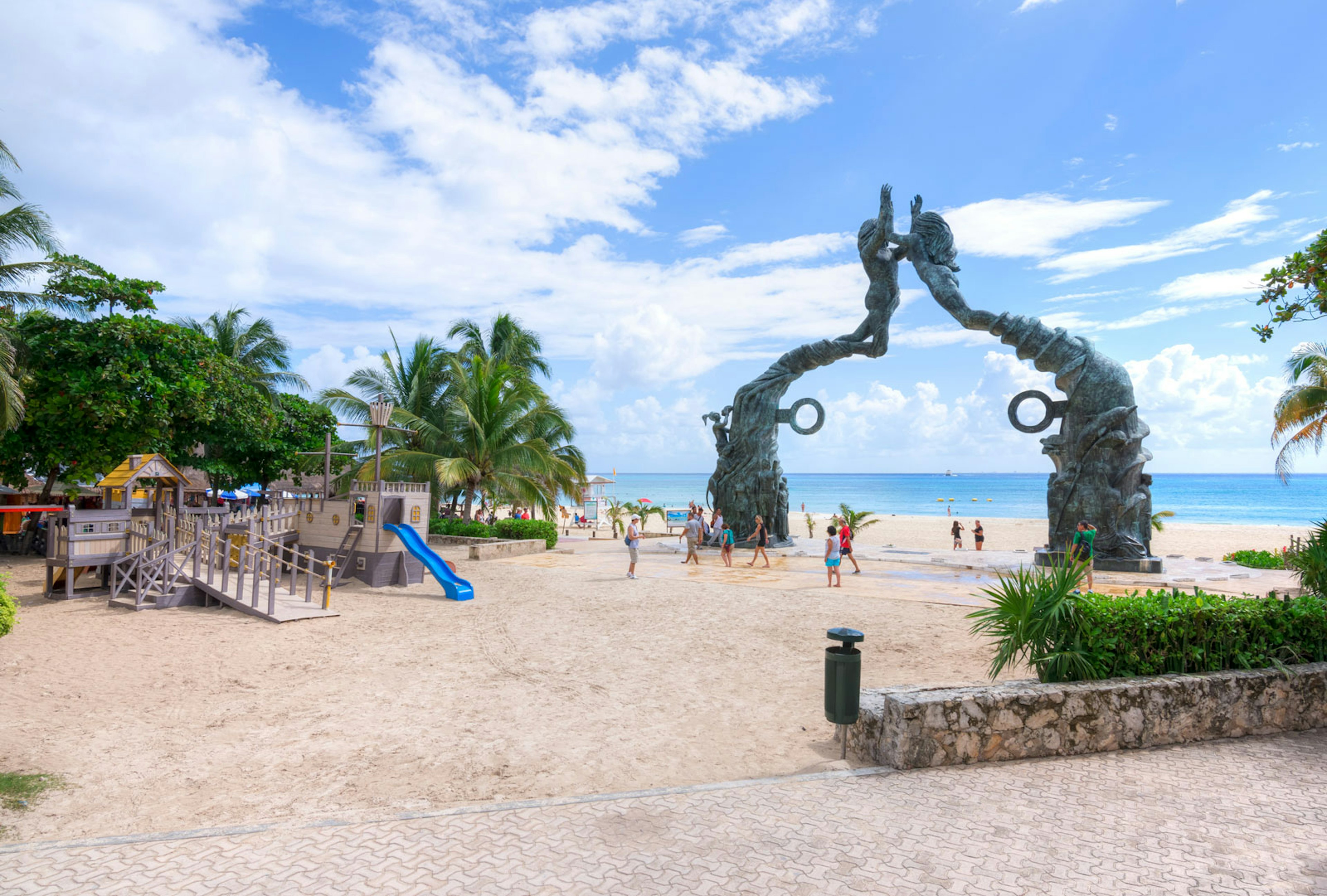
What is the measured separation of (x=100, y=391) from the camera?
1579 centimetres

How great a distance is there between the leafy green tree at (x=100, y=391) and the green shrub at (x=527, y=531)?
8.45 meters

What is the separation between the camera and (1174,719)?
563 cm

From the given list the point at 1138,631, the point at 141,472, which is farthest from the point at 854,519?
the point at 141,472

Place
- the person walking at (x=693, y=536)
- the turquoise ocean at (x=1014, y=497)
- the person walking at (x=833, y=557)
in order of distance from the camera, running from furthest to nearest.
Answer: the turquoise ocean at (x=1014, y=497) → the person walking at (x=693, y=536) → the person walking at (x=833, y=557)

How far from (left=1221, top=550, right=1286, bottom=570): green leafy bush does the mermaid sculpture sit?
162 inches

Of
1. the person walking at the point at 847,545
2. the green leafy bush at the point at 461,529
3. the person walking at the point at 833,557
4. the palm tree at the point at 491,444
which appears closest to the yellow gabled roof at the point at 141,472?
the palm tree at the point at 491,444

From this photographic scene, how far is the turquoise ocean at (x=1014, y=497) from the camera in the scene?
69.4 metres

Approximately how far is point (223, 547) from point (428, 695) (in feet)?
25.5

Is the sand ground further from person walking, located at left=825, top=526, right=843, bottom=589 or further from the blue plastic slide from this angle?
person walking, located at left=825, top=526, right=843, bottom=589

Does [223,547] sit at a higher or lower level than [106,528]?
lower

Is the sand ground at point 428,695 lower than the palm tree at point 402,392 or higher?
lower

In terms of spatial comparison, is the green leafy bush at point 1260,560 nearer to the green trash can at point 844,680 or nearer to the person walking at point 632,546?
the person walking at point 632,546

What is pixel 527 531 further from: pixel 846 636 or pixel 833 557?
pixel 846 636


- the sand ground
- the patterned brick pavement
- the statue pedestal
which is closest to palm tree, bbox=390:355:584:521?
the sand ground
